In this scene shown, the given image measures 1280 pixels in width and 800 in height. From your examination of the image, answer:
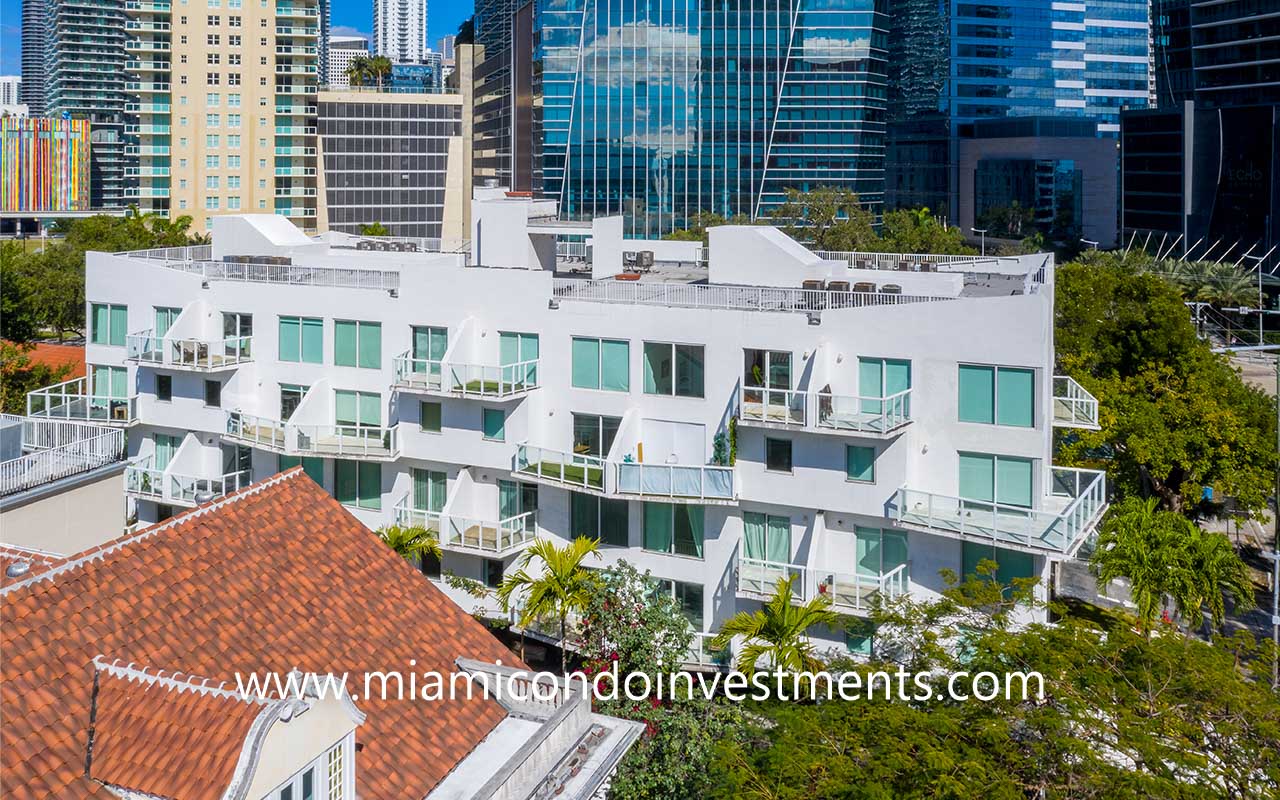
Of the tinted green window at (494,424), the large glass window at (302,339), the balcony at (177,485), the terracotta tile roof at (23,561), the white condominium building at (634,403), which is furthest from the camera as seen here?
the balcony at (177,485)

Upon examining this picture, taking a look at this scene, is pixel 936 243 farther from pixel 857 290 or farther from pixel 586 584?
pixel 586 584

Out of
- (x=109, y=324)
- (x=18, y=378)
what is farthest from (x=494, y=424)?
(x=18, y=378)

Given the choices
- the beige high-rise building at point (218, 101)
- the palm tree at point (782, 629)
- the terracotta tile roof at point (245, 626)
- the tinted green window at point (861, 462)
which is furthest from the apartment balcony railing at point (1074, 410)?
the beige high-rise building at point (218, 101)

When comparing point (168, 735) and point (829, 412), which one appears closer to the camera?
point (168, 735)

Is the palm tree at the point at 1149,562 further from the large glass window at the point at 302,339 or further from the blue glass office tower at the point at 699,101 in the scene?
the blue glass office tower at the point at 699,101

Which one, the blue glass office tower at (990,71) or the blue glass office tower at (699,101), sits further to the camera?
the blue glass office tower at (990,71)

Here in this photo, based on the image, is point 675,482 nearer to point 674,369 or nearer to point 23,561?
point 674,369

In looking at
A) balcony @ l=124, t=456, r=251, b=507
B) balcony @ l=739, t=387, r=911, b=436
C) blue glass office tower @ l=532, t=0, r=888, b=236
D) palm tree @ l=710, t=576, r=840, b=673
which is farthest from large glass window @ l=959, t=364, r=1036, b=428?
blue glass office tower @ l=532, t=0, r=888, b=236
